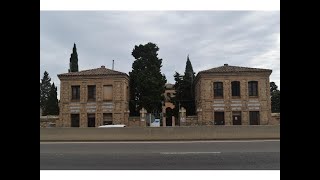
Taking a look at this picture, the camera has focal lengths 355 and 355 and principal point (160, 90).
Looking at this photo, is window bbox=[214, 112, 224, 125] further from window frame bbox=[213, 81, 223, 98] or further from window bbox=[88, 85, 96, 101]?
window bbox=[88, 85, 96, 101]

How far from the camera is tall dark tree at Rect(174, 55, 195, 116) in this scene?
1885 inches

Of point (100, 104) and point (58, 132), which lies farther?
point (100, 104)

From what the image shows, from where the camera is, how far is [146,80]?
4534cm

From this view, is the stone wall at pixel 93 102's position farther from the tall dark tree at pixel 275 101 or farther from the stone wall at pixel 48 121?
the tall dark tree at pixel 275 101

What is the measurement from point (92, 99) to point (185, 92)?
551 inches

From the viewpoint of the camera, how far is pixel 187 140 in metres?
21.9

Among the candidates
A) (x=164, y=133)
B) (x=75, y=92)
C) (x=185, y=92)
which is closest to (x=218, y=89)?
(x=185, y=92)

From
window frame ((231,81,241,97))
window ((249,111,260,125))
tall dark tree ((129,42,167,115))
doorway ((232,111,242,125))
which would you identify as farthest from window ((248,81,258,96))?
tall dark tree ((129,42,167,115))

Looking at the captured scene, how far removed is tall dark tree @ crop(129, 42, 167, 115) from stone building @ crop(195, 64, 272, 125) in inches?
254

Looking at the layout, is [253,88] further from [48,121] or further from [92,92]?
[48,121]

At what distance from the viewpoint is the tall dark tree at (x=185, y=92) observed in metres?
47.9
